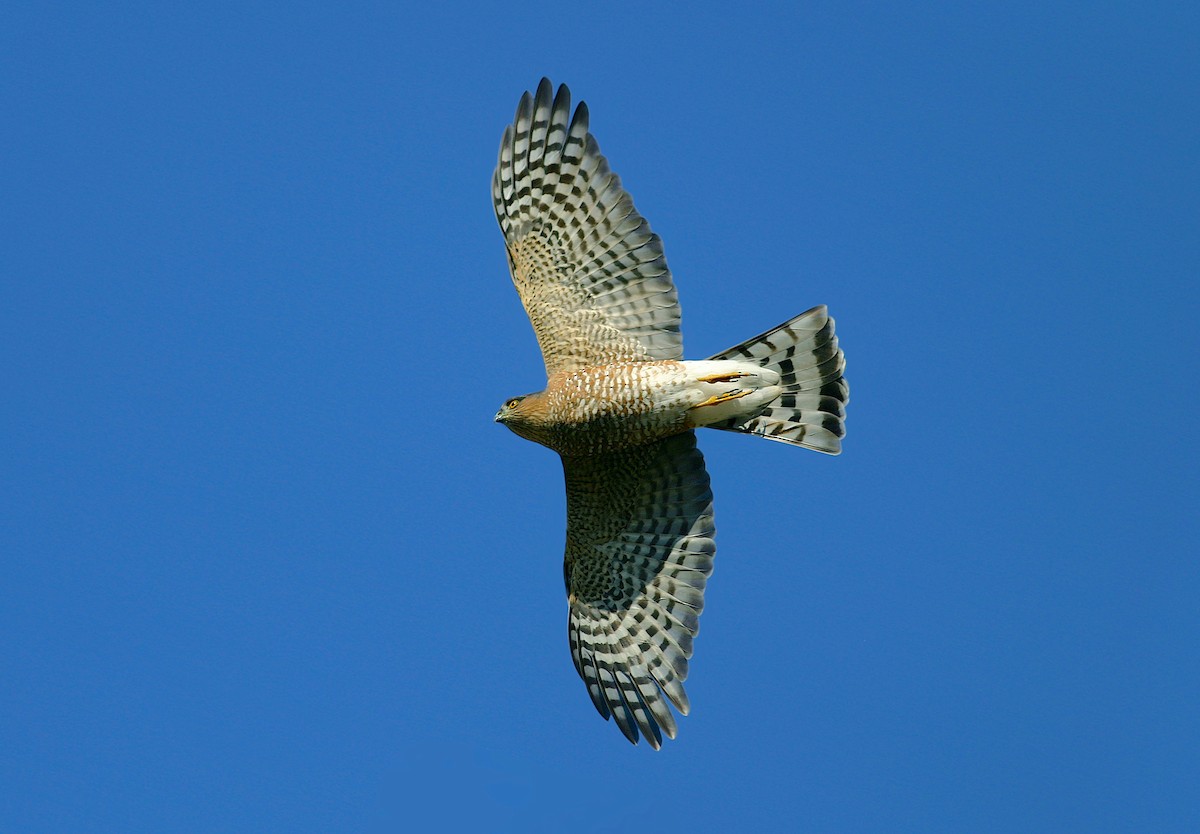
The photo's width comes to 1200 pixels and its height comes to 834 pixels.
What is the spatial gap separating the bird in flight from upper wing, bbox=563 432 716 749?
10 mm

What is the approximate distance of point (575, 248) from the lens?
990cm

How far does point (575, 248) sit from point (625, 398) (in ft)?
3.67

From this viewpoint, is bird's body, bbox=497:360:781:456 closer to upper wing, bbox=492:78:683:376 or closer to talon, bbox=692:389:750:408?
talon, bbox=692:389:750:408

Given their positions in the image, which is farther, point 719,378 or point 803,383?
point 803,383

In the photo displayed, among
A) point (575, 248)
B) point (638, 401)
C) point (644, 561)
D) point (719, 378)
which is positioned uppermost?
point (575, 248)

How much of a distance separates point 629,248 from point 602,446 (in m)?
1.37

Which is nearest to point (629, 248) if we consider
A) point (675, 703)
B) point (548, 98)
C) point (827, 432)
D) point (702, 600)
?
point (548, 98)

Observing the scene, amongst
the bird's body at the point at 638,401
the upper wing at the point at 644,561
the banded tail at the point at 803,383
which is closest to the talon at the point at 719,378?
the bird's body at the point at 638,401

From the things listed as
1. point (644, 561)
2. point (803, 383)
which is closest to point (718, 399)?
point (803, 383)

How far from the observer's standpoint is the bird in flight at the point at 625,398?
9758 millimetres

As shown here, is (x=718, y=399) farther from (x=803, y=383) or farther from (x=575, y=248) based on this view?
(x=575, y=248)

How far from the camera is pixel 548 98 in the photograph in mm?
10102

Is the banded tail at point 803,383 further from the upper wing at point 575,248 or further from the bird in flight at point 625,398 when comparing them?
the upper wing at point 575,248

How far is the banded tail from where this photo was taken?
991 centimetres
